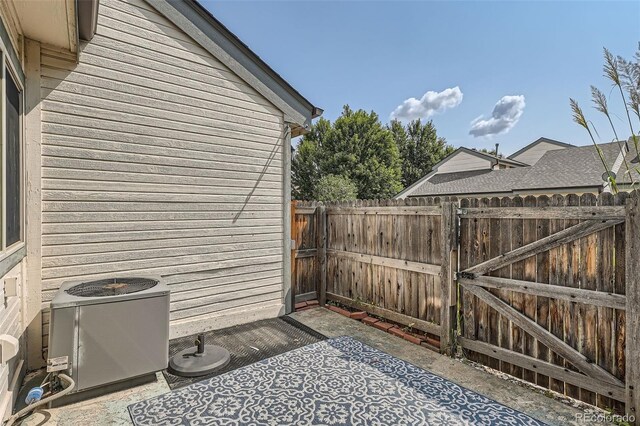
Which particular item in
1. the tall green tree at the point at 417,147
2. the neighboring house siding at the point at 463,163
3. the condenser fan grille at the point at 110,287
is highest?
the tall green tree at the point at 417,147

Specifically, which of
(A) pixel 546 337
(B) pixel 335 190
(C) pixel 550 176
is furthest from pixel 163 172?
(C) pixel 550 176

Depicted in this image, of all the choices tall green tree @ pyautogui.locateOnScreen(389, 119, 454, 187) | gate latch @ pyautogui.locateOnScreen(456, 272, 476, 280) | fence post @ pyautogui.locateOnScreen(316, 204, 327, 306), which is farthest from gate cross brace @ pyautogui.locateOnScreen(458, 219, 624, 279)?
tall green tree @ pyautogui.locateOnScreen(389, 119, 454, 187)

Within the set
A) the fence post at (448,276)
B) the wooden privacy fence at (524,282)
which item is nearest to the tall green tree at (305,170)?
the wooden privacy fence at (524,282)

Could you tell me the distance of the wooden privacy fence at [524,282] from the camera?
2311mm

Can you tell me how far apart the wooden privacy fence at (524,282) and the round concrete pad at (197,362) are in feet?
7.22

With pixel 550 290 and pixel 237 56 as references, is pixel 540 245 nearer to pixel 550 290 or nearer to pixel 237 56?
pixel 550 290

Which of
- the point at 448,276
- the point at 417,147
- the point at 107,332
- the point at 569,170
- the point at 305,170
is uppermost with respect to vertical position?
the point at 417,147

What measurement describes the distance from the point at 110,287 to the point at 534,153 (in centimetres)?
2213

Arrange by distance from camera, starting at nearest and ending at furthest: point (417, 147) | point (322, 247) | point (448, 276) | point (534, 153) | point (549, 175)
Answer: point (448, 276), point (322, 247), point (549, 175), point (534, 153), point (417, 147)

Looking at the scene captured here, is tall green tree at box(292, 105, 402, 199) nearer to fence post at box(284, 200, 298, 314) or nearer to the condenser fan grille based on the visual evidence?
fence post at box(284, 200, 298, 314)

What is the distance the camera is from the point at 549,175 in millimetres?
11367

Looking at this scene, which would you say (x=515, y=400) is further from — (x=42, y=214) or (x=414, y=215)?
(x=42, y=214)

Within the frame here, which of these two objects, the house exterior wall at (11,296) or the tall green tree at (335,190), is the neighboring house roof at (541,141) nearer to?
the tall green tree at (335,190)

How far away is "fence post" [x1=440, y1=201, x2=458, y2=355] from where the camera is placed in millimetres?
3369
